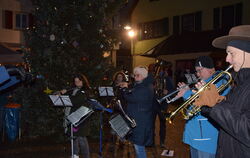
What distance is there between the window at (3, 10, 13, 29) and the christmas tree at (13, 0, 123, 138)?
15.1 metres

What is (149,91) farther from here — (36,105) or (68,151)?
(36,105)

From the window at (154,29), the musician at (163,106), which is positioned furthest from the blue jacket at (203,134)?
the window at (154,29)

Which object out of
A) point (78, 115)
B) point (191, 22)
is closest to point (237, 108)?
point (78, 115)

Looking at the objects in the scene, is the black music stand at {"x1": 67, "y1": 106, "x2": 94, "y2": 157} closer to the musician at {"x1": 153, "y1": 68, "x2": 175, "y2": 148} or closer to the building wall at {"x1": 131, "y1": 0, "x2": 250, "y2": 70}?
the musician at {"x1": 153, "y1": 68, "x2": 175, "y2": 148}

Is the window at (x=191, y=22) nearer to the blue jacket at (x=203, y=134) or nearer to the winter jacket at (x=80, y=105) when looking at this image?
the winter jacket at (x=80, y=105)

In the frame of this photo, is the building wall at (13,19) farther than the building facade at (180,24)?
Yes

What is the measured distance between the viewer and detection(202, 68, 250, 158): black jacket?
7.64ft

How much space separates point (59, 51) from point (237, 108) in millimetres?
6761

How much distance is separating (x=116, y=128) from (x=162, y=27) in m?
20.5

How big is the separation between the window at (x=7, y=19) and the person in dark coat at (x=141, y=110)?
19.7 meters

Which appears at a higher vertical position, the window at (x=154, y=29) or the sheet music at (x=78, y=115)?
the window at (x=154, y=29)

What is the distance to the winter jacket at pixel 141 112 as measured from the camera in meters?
5.30

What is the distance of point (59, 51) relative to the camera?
848 cm

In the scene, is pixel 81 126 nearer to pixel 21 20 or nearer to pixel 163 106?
pixel 163 106
